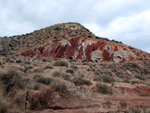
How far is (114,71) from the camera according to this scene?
24031 mm

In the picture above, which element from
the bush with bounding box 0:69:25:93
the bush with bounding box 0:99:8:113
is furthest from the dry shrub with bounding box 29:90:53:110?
the bush with bounding box 0:69:25:93

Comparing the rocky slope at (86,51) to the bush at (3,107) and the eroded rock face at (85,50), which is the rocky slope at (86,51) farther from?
the bush at (3,107)

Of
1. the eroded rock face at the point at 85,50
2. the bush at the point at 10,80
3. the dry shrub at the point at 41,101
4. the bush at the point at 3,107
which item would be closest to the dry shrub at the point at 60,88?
the dry shrub at the point at 41,101

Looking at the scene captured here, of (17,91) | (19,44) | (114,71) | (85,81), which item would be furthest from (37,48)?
(17,91)

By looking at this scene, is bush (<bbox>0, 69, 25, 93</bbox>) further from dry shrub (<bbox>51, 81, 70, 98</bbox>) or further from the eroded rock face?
the eroded rock face

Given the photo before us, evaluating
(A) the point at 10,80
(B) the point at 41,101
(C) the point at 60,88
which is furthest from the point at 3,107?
(C) the point at 60,88

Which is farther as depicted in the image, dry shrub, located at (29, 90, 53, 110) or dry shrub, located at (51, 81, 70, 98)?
dry shrub, located at (51, 81, 70, 98)

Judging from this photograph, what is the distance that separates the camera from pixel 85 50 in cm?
3916

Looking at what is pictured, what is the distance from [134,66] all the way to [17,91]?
81.7 ft

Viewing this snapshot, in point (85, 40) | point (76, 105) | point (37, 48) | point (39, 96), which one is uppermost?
point (85, 40)

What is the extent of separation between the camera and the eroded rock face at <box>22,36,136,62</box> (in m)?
36.8

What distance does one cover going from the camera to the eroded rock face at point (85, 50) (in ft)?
121

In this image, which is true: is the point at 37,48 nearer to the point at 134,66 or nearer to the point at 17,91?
the point at 134,66

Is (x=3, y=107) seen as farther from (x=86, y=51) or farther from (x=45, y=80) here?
(x=86, y=51)
